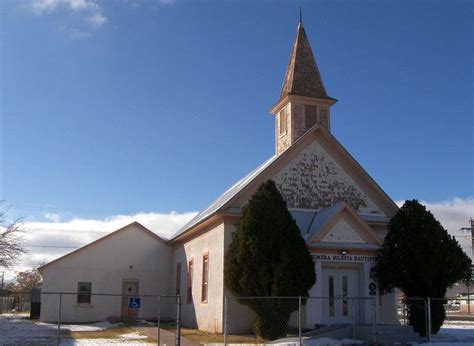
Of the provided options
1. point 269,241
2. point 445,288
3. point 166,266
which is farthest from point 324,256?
point 166,266

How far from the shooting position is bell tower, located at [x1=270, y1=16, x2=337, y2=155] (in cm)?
2659

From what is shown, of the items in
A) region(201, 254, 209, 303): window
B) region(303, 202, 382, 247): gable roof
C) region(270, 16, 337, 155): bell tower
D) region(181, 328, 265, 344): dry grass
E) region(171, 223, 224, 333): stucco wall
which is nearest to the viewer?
region(181, 328, 265, 344): dry grass

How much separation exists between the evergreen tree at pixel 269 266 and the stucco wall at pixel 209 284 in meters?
2.60

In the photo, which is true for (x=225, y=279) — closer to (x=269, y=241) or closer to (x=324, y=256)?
(x=269, y=241)

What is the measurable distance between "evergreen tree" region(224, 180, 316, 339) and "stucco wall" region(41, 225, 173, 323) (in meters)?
13.4

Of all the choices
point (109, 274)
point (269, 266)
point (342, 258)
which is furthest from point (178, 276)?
point (269, 266)

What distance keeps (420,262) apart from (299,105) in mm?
10024

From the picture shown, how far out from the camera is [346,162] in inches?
995

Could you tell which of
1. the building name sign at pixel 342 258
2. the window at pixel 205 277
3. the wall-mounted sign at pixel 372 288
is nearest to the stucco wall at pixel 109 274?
the window at pixel 205 277

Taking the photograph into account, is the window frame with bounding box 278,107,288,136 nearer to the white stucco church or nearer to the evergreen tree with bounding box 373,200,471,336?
the white stucco church

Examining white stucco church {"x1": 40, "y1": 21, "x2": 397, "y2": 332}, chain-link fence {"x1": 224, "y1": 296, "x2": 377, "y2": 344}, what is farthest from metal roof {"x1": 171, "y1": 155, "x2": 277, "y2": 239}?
→ chain-link fence {"x1": 224, "y1": 296, "x2": 377, "y2": 344}

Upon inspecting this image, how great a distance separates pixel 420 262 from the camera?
20.3m

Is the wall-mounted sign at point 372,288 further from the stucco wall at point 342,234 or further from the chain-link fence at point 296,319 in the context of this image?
the stucco wall at point 342,234

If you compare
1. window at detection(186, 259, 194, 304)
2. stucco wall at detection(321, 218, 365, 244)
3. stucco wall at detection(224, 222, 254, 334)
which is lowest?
stucco wall at detection(224, 222, 254, 334)
